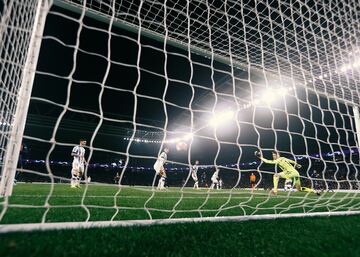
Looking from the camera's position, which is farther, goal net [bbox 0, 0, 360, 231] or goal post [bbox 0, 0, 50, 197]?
goal net [bbox 0, 0, 360, 231]

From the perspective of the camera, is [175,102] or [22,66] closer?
[22,66]

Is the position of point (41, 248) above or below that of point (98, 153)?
below

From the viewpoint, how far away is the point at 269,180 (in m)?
19.3

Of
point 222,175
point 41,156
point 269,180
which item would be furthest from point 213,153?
point 41,156

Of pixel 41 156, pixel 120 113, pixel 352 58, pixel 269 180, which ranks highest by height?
pixel 120 113

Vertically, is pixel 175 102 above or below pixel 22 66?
above

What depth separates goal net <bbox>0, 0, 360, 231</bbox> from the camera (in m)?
2.30

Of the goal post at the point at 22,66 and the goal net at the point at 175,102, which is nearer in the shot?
the goal post at the point at 22,66

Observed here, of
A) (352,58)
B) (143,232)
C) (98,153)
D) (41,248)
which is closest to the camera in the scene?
(41,248)

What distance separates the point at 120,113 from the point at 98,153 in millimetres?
6256

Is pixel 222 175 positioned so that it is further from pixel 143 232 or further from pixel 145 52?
pixel 143 232

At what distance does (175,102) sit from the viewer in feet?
49.1

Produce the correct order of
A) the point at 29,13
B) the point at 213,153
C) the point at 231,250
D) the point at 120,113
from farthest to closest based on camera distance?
the point at 213,153
the point at 120,113
the point at 29,13
the point at 231,250

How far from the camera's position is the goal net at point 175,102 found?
230cm
